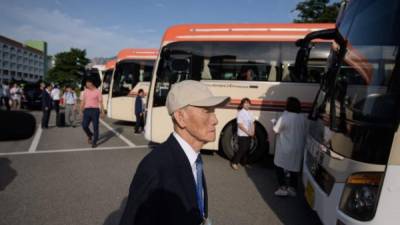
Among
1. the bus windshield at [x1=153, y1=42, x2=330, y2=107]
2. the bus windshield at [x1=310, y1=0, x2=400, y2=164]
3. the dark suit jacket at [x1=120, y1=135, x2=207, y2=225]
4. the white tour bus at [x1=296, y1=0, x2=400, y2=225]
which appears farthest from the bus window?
the dark suit jacket at [x1=120, y1=135, x2=207, y2=225]

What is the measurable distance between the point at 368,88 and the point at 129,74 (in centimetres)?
1163

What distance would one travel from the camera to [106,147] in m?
8.95

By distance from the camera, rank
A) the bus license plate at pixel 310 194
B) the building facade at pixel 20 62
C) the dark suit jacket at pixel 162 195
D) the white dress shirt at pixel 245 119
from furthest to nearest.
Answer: the building facade at pixel 20 62
the white dress shirt at pixel 245 119
the bus license plate at pixel 310 194
the dark suit jacket at pixel 162 195

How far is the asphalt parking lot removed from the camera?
4195 mm

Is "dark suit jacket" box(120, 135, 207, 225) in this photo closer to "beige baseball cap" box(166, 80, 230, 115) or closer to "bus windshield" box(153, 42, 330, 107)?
"beige baseball cap" box(166, 80, 230, 115)

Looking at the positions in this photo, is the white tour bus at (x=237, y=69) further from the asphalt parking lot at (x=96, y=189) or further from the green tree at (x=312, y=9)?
the green tree at (x=312, y=9)

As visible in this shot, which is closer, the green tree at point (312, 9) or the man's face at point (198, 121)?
the man's face at point (198, 121)

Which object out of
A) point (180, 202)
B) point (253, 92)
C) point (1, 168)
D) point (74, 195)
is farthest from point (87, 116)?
point (180, 202)

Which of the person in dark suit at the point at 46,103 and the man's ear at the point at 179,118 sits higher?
the man's ear at the point at 179,118

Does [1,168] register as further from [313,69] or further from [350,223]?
[313,69]

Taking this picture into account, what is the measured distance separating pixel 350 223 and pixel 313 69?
5.18m

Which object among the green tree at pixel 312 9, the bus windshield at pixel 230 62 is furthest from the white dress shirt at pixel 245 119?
the green tree at pixel 312 9

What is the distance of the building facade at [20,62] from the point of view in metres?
77.2

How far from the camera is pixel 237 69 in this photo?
299 inches
